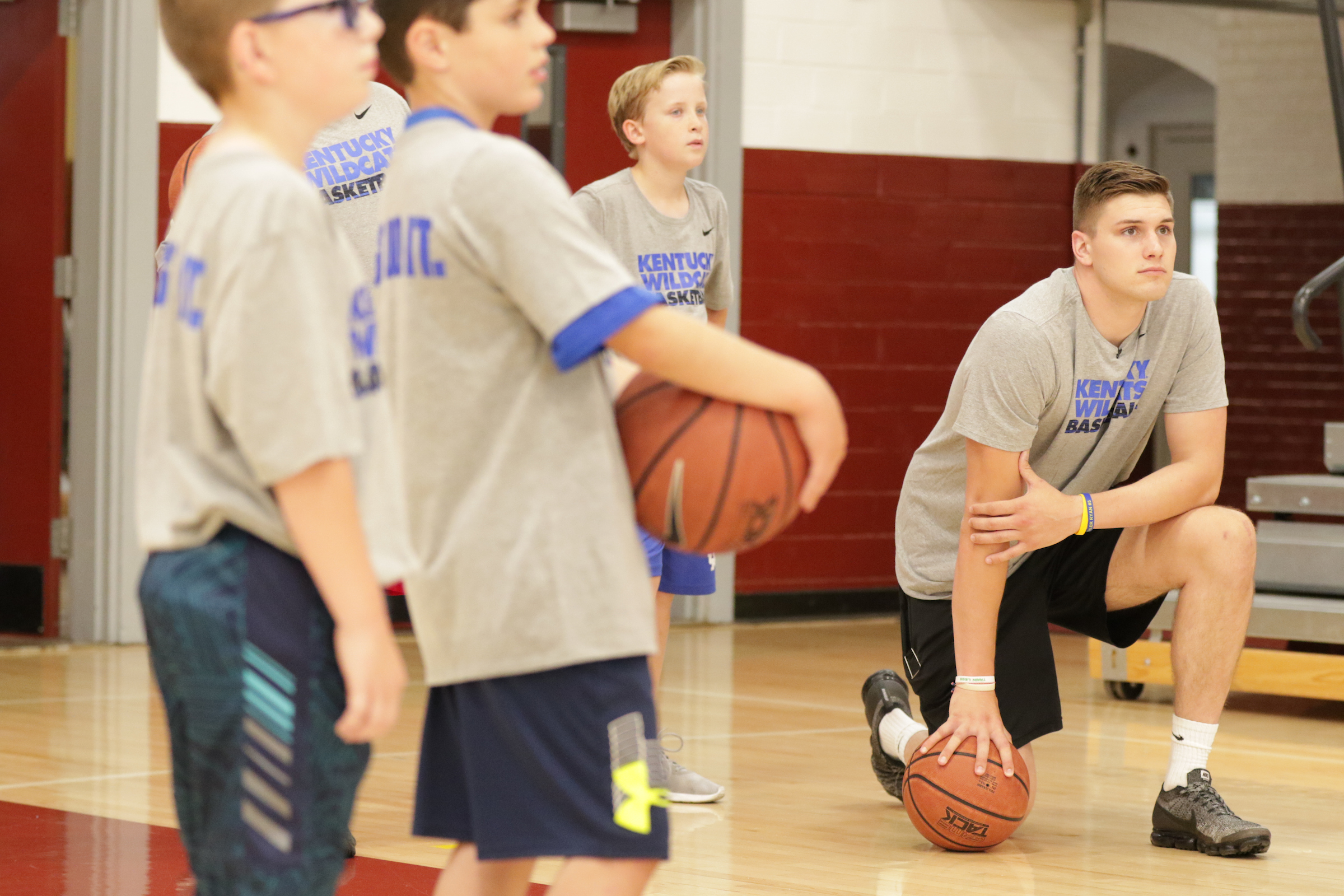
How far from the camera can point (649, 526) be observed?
1.95m

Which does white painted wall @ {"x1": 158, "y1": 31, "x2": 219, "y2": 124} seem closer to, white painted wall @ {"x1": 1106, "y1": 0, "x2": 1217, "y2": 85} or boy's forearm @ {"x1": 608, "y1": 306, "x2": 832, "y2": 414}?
boy's forearm @ {"x1": 608, "y1": 306, "x2": 832, "y2": 414}

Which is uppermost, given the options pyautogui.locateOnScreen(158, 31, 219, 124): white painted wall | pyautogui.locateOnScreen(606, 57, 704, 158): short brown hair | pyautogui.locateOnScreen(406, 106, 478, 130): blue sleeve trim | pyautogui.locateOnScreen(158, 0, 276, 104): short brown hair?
pyautogui.locateOnScreen(158, 31, 219, 124): white painted wall

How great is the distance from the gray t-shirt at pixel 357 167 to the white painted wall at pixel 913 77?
408 cm

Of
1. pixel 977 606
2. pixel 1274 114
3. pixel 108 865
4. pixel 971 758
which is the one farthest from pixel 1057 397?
pixel 1274 114

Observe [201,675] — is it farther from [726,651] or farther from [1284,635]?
[726,651]

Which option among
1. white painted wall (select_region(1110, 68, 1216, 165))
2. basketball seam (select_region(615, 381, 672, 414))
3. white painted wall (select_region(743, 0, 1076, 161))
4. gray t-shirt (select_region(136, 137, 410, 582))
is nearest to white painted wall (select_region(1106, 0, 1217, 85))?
white painted wall (select_region(1110, 68, 1216, 165))

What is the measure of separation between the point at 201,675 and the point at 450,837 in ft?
1.47

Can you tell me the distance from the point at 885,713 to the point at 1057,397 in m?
0.77

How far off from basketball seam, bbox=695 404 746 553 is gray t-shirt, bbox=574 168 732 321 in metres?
2.00

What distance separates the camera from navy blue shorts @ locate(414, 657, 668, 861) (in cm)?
181

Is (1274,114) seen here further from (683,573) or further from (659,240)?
(683,573)

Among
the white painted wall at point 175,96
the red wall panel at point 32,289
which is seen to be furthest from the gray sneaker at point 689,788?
the white painted wall at point 175,96

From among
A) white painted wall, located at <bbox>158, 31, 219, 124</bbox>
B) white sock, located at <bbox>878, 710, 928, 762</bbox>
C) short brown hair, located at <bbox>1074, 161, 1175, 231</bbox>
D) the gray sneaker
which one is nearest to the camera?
short brown hair, located at <bbox>1074, 161, 1175, 231</bbox>

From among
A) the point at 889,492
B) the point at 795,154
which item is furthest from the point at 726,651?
the point at 795,154
